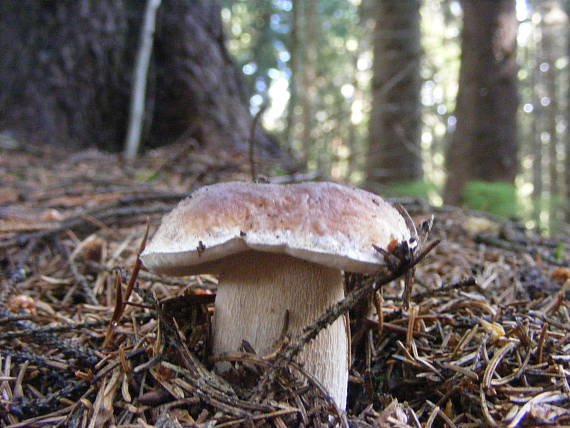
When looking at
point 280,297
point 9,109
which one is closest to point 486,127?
point 280,297

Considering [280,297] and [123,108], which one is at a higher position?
[123,108]

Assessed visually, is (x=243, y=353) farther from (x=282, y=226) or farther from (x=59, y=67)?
(x=59, y=67)

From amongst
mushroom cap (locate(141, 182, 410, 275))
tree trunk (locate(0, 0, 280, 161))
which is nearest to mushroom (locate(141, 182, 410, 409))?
mushroom cap (locate(141, 182, 410, 275))

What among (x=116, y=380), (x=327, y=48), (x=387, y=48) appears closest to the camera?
(x=116, y=380)

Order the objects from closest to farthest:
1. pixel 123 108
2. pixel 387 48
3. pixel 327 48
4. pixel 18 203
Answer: pixel 18 203 → pixel 123 108 → pixel 387 48 → pixel 327 48

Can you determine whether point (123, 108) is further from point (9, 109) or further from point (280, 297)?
point (280, 297)

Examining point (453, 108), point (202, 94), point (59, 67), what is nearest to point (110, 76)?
point (59, 67)

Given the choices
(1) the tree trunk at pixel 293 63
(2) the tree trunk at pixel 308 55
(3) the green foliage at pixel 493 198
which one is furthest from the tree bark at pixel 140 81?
(2) the tree trunk at pixel 308 55

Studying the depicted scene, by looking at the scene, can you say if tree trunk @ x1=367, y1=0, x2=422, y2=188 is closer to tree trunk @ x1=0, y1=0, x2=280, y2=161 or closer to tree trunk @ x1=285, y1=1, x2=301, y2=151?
tree trunk @ x1=285, y1=1, x2=301, y2=151
